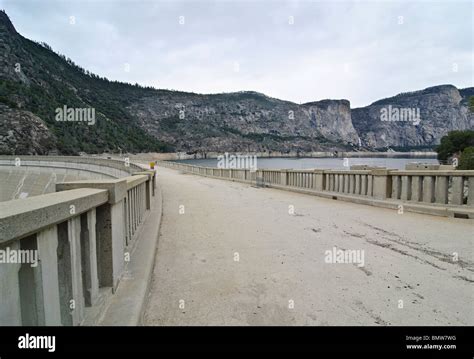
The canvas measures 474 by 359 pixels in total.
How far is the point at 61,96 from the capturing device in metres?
97.4

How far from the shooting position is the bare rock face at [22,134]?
5794cm

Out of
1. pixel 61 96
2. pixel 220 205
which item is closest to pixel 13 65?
pixel 61 96

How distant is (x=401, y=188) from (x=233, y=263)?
21.9 ft

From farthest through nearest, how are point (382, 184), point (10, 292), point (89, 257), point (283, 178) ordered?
1. point (283, 178)
2. point (382, 184)
3. point (89, 257)
4. point (10, 292)

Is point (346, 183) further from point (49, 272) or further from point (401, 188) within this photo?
point (49, 272)

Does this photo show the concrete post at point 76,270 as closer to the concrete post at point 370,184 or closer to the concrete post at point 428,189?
the concrete post at point 428,189

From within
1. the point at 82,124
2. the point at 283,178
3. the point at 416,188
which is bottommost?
the point at 283,178

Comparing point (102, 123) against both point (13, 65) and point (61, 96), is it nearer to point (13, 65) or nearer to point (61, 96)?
point (61, 96)

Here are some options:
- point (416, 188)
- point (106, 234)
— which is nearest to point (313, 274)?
point (106, 234)

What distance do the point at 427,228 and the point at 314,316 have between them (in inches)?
183

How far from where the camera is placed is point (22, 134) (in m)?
60.4

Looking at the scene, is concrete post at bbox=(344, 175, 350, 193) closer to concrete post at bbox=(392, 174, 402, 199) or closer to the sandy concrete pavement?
concrete post at bbox=(392, 174, 402, 199)

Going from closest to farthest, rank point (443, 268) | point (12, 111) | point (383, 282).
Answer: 1. point (383, 282)
2. point (443, 268)
3. point (12, 111)

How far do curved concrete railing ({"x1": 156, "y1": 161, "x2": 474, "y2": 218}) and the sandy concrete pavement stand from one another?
671mm
